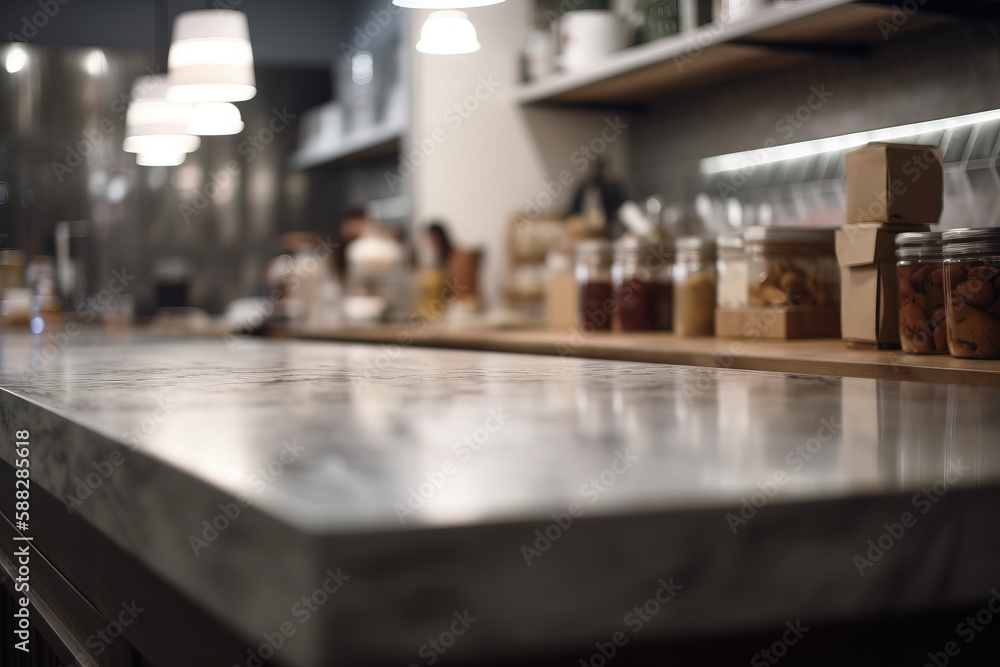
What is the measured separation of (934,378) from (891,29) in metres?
1.36

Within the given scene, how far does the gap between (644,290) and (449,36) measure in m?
0.76

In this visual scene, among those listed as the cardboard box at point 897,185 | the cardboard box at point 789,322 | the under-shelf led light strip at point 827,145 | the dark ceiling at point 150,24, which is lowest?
the cardboard box at point 789,322

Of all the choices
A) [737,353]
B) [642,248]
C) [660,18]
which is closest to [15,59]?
[660,18]

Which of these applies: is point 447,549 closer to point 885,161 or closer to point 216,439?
point 216,439

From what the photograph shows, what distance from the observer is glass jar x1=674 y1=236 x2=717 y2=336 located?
6.06 ft

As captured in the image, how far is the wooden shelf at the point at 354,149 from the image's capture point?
3.95 meters

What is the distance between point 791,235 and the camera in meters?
1.67

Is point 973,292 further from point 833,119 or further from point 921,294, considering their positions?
point 833,119

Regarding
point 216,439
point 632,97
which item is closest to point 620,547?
point 216,439

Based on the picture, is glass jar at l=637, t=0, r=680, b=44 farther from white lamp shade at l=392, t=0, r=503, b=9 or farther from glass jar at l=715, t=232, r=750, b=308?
glass jar at l=715, t=232, r=750, b=308

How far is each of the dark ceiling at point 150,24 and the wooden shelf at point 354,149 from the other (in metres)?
0.55

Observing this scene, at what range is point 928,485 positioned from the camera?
1.20ft

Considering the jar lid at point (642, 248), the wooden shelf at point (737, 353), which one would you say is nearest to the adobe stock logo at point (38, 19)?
the wooden shelf at point (737, 353)

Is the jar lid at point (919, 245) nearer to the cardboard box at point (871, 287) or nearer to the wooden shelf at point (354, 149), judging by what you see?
the cardboard box at point (871, 287)
